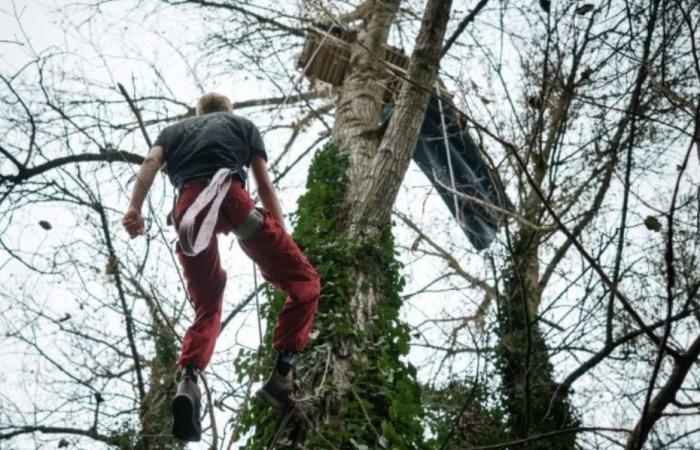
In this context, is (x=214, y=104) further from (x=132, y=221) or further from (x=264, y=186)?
(x=132, y=221)

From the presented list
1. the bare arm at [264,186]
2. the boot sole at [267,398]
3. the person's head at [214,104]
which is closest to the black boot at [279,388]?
the boot sole at [267,398]

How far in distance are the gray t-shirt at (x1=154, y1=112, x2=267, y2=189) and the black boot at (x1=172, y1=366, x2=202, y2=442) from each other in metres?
0.99

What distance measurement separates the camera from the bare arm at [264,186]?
3465 millimetres

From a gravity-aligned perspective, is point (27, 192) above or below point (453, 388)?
above

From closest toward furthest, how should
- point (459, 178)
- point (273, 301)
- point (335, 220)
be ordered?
point (273, 301)
point (335, 220)
point (459, 178)

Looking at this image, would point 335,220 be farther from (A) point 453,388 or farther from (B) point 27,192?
(B) point 27,192

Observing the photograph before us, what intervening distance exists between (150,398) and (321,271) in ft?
8.85

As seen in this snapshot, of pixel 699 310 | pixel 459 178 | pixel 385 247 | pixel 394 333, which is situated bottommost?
pixel 699 310

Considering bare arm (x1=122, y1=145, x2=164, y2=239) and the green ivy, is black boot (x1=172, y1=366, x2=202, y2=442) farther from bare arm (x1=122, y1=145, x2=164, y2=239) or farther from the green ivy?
bare arm (x1=122, y1=145, x2=164, y2=239)

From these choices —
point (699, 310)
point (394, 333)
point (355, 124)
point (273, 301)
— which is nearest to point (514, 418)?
point (394, 333)

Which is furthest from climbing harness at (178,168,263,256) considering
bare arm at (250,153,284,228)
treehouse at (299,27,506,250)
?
treehouse at (299,27,506,250)

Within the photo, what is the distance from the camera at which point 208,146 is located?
3219mm

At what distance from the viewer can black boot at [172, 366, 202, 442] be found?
9.14ft

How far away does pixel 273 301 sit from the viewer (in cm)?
376
